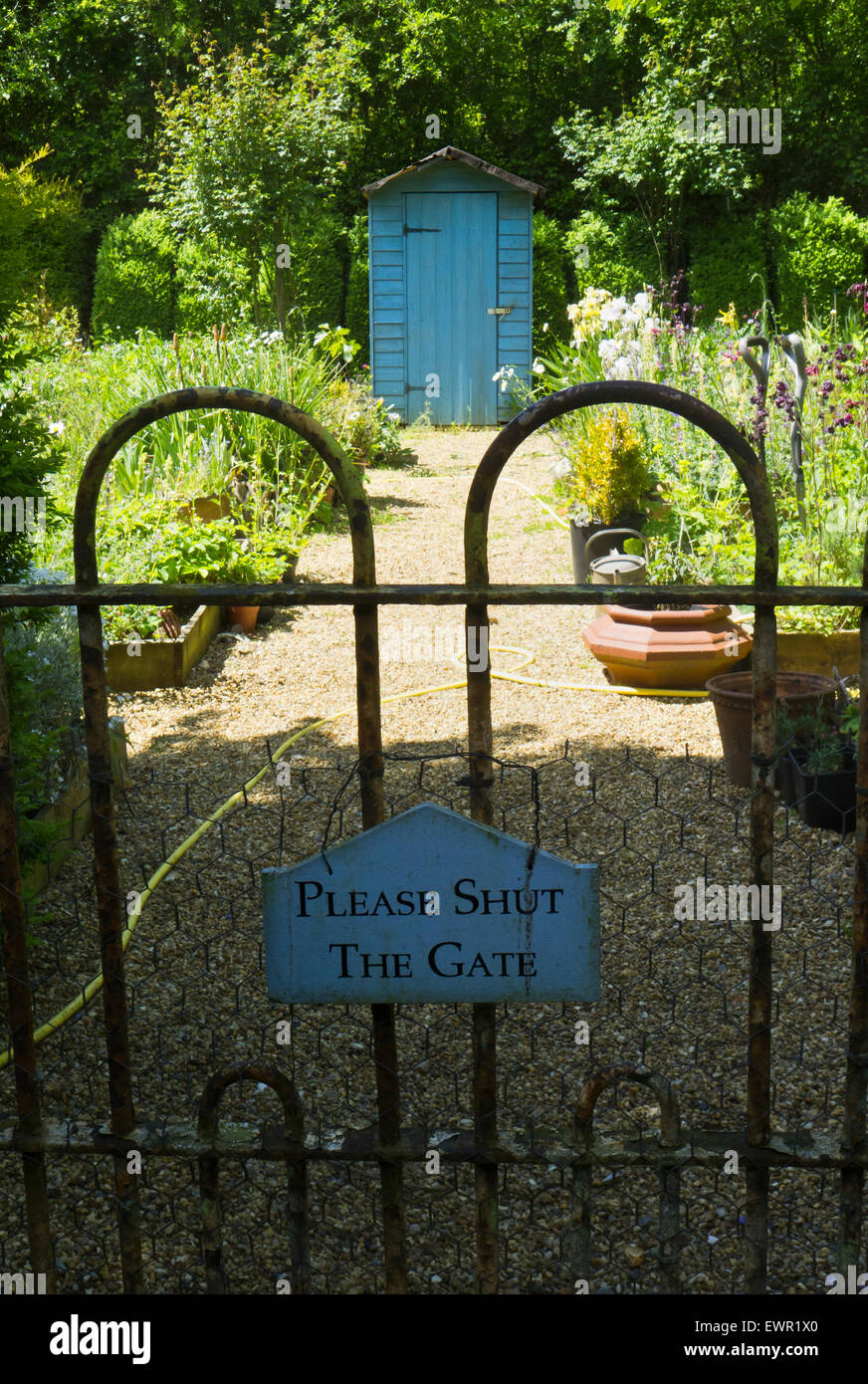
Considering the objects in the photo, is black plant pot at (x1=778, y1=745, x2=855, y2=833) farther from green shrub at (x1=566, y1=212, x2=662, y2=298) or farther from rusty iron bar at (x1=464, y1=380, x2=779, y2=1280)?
green shrub at (x1=566, y1=212, x2=662, y2=298)

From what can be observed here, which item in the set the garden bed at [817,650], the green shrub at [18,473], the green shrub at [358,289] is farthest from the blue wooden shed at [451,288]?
the green shrub at [18,473]

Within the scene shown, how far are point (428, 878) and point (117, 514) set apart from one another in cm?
514

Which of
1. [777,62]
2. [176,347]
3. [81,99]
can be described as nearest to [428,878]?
[176,347]

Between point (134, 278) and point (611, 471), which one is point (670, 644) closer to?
point (611, 471)

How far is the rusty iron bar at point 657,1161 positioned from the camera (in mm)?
1700

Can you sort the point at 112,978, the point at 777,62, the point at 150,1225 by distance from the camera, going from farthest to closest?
the point at 777,62 < the point at 150,1225 < the point at 112,978

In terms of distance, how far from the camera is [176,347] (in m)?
9.04

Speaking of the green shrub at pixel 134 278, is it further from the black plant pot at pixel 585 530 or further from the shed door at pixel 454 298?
the black plant pot at pixel 585 530

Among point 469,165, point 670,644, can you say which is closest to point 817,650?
point 670,644

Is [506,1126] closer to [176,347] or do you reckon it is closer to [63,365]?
[176,347]

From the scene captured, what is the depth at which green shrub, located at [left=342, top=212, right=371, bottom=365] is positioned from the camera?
14945mm

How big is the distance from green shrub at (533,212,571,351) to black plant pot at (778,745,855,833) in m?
11.7

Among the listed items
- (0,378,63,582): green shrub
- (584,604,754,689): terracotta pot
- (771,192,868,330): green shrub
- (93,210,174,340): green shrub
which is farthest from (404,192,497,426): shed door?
(0,378,63,582): green shrub

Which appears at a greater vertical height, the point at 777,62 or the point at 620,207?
the point at 777,62
